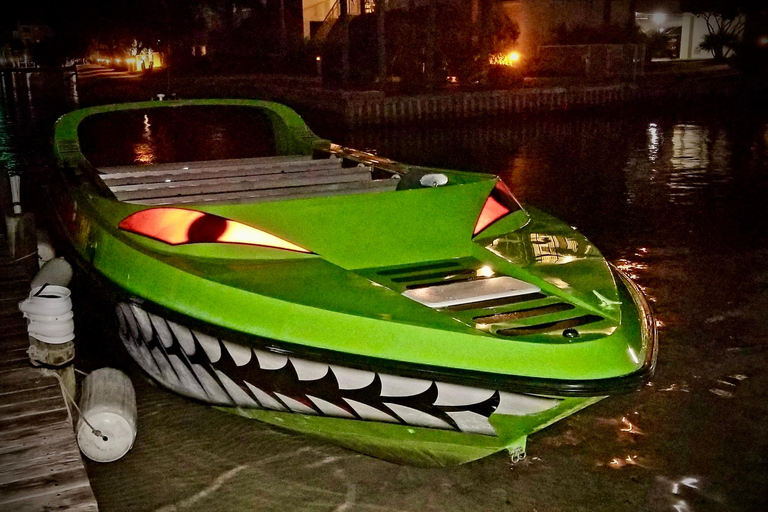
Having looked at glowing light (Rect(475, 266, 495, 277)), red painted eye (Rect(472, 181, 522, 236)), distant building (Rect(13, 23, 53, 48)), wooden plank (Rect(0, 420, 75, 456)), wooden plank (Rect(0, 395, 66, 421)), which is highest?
distant building (Rect(13, 23, 53, 48))

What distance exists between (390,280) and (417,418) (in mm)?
649

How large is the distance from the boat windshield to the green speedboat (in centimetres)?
687

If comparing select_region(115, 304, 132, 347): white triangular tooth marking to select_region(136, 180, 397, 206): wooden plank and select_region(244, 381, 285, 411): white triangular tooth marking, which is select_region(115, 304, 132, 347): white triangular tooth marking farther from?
select_region(136, 180, 397, 206): wooden plank

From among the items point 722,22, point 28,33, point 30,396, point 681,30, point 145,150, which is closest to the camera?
point 30,396

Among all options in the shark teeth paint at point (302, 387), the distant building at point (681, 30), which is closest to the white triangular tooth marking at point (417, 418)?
the shark teeth paint at point (302, 387)

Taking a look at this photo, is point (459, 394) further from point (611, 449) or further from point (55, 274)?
point (55, 274)

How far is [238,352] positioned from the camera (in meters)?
2.97

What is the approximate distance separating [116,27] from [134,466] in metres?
41.7

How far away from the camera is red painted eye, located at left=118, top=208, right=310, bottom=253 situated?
10.8 feet

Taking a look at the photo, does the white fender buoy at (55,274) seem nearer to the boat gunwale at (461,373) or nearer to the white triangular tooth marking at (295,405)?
the boat gunwale at (461,373)

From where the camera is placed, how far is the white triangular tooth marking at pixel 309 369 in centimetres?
283

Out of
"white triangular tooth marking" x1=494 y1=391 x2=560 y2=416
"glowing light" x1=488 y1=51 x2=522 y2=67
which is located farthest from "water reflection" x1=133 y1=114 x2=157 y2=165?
"glowing light" x1=488 y1=51 x2=522 y2=67

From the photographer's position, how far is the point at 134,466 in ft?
10.6

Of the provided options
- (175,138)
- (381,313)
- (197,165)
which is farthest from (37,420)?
(175,138)
